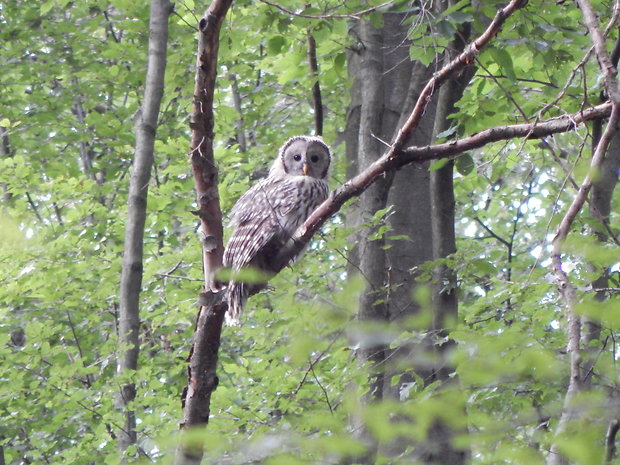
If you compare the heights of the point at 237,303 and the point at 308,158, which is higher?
the point at 308,158

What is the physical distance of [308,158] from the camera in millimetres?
6664

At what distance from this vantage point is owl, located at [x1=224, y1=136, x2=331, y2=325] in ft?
17.6

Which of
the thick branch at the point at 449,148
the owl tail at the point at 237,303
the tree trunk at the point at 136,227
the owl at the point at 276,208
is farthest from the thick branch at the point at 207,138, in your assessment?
the tree trunk at the point at 136,227

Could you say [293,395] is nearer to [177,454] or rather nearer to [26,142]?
[177,454]

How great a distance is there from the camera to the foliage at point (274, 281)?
119 inches

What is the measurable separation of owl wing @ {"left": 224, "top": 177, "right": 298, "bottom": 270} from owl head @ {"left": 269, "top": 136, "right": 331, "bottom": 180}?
11.3 inches

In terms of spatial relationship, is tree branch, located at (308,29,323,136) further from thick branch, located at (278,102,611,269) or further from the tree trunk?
thick branch, located at (278,102,611,269)

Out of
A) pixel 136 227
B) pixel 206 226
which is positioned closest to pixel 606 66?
pixel 206 226

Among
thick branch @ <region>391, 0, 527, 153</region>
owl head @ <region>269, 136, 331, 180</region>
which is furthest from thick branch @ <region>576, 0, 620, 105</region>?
owl head @ <region>269, 136, 331, 180</region>

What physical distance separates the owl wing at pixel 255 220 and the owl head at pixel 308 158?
287 millimetres

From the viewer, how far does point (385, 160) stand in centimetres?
318

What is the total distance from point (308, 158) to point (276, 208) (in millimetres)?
881

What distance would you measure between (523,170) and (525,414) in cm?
578

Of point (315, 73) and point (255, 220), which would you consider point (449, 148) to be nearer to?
point (255, 220)
